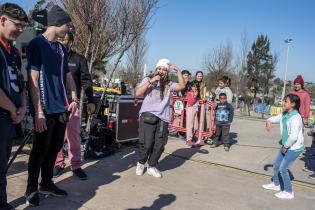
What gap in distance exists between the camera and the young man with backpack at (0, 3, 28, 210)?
9.86ft

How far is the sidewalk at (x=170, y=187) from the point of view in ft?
13.2

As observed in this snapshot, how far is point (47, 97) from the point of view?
3566 millimetres

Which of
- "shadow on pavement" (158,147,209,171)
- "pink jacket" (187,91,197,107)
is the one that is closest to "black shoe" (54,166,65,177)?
"shadow on pavement" (158,147,209,171)

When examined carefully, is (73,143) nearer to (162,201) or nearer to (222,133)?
(162,201)

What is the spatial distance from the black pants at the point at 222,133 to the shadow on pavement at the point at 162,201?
3.80 metres

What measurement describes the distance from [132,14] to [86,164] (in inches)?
123

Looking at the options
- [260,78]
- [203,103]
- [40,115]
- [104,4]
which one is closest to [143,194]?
[40,115]

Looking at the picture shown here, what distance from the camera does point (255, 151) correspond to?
7.99 meters

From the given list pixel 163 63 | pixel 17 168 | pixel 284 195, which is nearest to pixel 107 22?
pixel 163 63

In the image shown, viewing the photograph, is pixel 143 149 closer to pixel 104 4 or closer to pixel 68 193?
pixel 68 193

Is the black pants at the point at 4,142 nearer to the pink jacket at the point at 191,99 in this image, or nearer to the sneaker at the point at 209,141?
the pink jacket at the point at 191,99

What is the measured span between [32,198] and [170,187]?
6.16ft

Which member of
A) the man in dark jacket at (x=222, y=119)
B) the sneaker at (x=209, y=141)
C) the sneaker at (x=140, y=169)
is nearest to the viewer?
the sneaker at (x=140, y=169)

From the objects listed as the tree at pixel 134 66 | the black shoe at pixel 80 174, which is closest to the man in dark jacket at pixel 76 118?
the black shoe at pixel 80 174
